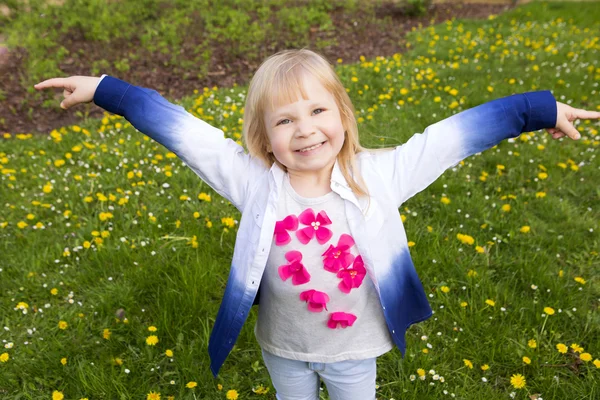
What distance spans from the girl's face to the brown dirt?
4.69m

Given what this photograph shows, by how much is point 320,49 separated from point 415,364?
605 cm

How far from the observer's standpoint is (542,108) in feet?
5.38

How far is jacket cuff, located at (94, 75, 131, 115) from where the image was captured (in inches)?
70.4

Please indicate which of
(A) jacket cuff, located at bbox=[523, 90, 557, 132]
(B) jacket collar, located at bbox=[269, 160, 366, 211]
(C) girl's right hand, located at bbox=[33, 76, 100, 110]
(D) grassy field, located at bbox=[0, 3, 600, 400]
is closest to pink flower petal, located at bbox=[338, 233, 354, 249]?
(B) jacket collar, located at bbox=[269, 160, 366, 211]

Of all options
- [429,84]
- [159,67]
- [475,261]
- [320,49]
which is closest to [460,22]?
[320,49]

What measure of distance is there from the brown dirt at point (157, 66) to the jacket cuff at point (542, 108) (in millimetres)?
5126

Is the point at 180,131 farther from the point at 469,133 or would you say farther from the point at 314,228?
the point at 469,133

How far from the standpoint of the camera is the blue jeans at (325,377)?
1.88 metres

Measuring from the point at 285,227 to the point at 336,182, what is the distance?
9.0 inches

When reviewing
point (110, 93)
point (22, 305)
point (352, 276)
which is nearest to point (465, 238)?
point (352, 276)

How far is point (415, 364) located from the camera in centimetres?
261

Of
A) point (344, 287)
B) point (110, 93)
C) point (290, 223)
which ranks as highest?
point (110, 93)

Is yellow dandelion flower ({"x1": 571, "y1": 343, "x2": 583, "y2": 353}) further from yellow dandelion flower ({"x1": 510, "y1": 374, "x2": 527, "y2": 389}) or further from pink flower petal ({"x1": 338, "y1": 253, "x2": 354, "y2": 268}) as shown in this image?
pink flower petal ({"x1": 338, "y1": 253, "x2": 354, "y2": 268})

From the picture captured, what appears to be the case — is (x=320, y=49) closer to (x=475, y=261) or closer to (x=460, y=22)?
(x=460, y=22)
